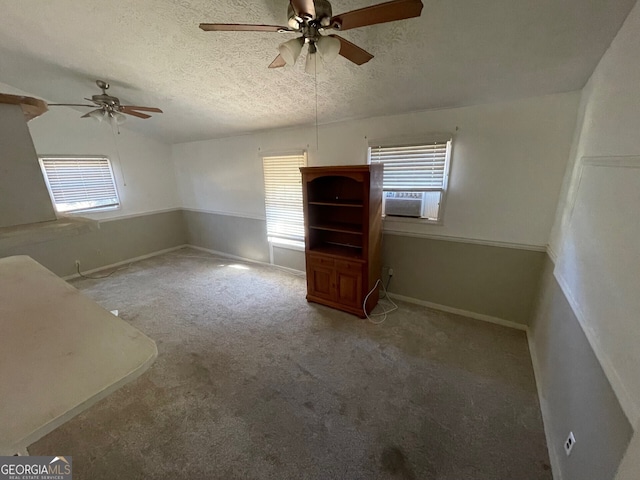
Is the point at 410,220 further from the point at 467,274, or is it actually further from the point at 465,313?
the point at 465,313

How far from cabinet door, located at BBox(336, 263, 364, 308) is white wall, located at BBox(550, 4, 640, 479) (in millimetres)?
1825

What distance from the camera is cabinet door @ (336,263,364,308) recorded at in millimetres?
2969

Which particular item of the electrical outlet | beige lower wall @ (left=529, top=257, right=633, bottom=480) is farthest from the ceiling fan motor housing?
the electrical outlet

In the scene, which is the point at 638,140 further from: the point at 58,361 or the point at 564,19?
the point at 58,361

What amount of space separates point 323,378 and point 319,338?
53cm

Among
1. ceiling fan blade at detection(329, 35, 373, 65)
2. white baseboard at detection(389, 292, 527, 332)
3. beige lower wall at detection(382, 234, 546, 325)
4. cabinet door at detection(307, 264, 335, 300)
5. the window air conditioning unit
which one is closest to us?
ceiling fan blade at detection(329, 35, 373, 65)

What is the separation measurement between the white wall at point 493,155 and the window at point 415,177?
0.36 ft

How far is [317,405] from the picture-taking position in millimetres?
1934

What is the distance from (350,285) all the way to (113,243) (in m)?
4.59

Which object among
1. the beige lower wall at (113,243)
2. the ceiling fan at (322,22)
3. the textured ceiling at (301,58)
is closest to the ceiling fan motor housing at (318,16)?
the ceiling fan at (322,22)

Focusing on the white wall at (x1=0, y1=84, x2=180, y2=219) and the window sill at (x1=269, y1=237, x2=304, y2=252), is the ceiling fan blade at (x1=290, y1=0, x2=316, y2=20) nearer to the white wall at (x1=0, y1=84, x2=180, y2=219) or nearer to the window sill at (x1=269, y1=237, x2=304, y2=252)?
the window sill at (x1=269, y1=237, x2=304, y2=252)

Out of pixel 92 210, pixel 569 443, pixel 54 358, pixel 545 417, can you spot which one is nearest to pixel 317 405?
pixel 569 443

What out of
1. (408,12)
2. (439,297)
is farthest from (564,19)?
(439,297)

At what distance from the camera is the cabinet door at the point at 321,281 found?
3186mm
